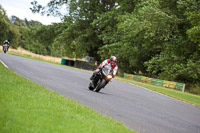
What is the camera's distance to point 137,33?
37719 mm

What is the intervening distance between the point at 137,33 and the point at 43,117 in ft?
107

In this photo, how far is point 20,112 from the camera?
229 inches

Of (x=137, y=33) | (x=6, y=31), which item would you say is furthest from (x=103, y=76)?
(x=6, y=31)

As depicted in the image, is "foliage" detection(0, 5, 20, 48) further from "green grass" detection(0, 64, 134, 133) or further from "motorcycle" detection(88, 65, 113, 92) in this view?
"green grass" detection(0, 64, 134, 133)

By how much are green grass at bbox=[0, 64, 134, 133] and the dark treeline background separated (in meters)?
22.3

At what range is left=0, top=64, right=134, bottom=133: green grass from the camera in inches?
199

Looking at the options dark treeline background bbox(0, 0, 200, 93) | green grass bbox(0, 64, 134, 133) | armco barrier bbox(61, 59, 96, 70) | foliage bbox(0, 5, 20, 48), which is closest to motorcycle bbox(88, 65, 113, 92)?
green grass bbox(0, 64, 134, 133)

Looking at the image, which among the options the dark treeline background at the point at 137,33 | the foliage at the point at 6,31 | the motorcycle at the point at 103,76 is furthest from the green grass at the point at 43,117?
the foliage at the point at 6,31

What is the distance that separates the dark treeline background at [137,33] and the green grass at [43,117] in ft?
73.3

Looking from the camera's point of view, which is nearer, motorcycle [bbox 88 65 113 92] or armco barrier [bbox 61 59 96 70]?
motorcycle [bbox 88 65 113 92]

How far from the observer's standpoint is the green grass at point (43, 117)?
5.07 metres

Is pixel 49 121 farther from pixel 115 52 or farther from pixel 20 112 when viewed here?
pixel 115 52

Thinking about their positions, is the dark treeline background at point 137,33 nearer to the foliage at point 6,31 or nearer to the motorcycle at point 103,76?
the motorcycle at point 103,76

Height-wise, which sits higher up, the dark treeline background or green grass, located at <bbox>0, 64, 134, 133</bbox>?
the dark treeline background
